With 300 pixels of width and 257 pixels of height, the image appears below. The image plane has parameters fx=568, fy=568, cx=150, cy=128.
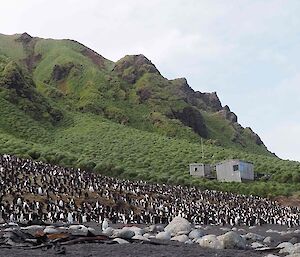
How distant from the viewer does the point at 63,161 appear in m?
46.3

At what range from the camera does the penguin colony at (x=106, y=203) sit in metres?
22.9

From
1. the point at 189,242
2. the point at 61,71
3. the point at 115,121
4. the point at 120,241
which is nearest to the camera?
the point at 120,241

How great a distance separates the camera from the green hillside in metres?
50.9

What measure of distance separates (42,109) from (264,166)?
31.2 meters

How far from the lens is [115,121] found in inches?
3494

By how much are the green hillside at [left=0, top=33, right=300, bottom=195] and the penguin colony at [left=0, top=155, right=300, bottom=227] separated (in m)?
10.3

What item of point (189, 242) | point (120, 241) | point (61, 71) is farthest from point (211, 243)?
point (61, 71)

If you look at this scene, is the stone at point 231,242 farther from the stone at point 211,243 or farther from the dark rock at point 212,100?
the dark rock at point 212,100

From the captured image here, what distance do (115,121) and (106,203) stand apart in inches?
2388

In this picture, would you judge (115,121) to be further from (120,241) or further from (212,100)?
(120,241)

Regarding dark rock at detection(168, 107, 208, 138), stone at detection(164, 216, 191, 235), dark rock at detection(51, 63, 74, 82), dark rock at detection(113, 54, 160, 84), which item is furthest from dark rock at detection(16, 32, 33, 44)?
stone at detection(164, 216, 191, 235)

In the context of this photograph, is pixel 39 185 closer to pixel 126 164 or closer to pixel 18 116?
pixel 126 164

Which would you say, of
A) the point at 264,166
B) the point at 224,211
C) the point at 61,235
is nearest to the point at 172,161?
the point at 264,166

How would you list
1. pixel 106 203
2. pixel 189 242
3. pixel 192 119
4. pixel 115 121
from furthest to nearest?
pixel 192 119 < pixel 115 121 < pixel 106 203 < pixel 189 242
